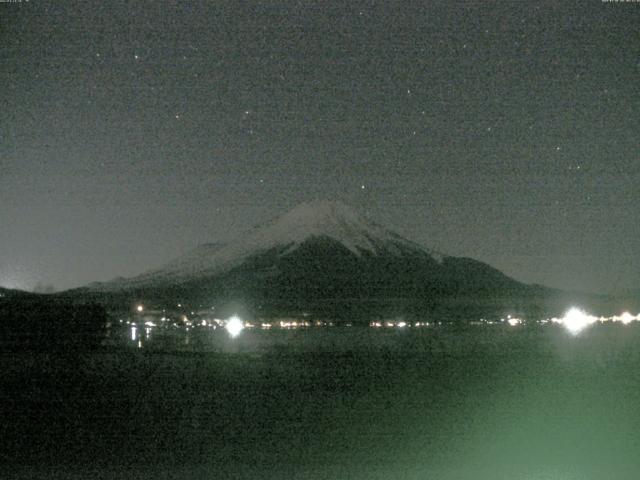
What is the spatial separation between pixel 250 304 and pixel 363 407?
468ft

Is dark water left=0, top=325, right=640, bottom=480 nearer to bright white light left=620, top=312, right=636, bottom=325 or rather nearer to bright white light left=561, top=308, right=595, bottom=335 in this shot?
bright white light left=561, top=308, right=595, bottom=335

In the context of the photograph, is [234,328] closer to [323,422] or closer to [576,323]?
[576,323]

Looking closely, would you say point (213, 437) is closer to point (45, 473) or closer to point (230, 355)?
point (45, 473)

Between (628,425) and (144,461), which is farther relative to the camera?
(628,425)

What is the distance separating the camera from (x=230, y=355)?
32500 mm

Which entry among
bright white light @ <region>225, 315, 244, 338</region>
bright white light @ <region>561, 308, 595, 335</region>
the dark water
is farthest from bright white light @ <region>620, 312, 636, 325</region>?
the dark water

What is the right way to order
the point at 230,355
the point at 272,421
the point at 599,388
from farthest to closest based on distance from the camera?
1. the point at 230,355
2. the point at 599,388
3. the point at 272,421

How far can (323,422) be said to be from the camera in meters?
14.3

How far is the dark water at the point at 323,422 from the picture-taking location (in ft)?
35.5

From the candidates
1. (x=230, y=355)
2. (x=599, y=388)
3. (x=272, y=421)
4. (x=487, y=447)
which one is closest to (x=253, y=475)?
(x=487, y=447)

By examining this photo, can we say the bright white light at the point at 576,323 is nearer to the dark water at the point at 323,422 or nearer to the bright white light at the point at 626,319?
the bright white light at the point at 626,319

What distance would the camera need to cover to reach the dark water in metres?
10.8

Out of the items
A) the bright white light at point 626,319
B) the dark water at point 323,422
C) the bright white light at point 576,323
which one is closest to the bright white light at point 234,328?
the bright white light at point 576,323

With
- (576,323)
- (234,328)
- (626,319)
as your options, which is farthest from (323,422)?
(626,319)
